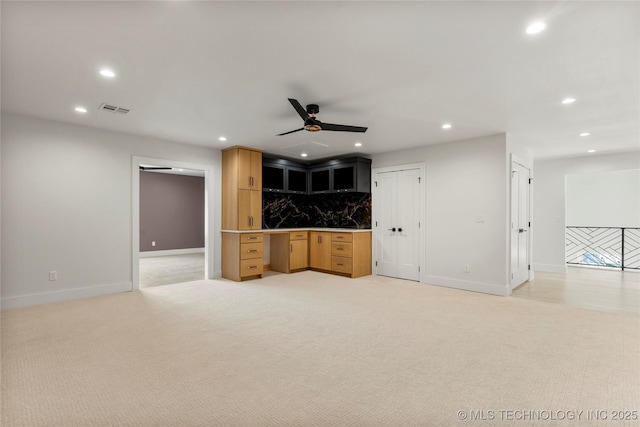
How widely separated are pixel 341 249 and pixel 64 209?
4546 mm

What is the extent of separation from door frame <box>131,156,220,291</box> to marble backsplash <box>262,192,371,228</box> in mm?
1181

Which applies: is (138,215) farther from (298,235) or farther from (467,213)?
(467,213)

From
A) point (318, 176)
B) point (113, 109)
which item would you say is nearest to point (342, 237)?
point (318, 176)

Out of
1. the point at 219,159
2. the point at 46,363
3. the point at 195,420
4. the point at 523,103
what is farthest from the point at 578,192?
the point at 46,363

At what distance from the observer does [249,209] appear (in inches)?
237

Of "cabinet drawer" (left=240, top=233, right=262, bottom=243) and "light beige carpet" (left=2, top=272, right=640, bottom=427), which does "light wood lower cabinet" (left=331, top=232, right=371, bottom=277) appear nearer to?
"cabinet drawer" (left=240, top=233, right=262, bottom=243)

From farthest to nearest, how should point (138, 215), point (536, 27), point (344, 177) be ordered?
point (344, 177) < point (138, 215) < point (536, 27)

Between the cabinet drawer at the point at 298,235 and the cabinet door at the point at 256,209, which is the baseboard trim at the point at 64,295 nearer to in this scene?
the cabinet door at the point at 256,209

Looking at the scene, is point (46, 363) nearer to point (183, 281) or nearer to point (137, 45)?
point (137, 45)

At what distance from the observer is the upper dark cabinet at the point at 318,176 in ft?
21.1

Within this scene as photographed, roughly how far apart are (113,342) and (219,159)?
3.97m

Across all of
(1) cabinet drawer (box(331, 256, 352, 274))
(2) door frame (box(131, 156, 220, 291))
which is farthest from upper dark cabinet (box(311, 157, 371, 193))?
(2) door frame (box(131, 156, 220, 291))

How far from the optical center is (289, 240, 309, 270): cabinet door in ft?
21.6

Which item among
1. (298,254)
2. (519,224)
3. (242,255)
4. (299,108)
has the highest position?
(299,108)
